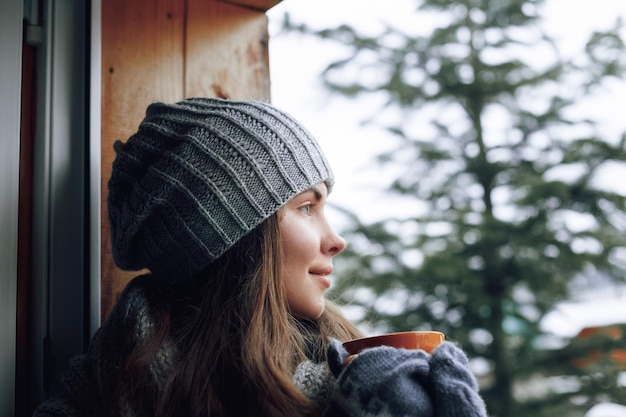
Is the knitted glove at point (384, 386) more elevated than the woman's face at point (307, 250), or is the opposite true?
the woman's face at point (307, 250)

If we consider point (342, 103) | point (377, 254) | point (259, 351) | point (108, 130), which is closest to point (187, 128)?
point (108, 130)

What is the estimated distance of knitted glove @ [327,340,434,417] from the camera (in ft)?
2.97

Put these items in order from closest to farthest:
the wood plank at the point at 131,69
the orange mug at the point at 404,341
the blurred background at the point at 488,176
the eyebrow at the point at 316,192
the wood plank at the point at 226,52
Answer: the orange mug at the point at 404,341
the eyebrow at the point at 316,192
the wood plank at the point at 131,69
the wood plank at the point at 226,52
the blurred background at the point at 488,176

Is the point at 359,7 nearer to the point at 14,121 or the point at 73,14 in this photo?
the point at 73,14

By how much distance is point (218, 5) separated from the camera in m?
1.68

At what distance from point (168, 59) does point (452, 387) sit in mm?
1108

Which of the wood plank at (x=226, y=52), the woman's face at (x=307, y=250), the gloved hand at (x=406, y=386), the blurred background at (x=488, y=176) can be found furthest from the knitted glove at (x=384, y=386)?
the blurred background at (x=488, y=176)

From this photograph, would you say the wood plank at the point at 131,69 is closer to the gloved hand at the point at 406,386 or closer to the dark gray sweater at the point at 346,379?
the dark gray sweater at the point at 346,379

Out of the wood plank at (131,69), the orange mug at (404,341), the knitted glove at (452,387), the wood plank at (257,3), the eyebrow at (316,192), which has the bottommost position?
the knitted glove at (452,387)

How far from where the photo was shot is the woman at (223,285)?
102 cm

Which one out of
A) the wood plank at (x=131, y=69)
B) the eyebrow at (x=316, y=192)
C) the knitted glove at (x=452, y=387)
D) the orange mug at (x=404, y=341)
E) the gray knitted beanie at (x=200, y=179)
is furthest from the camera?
the wood plank at (x=131, y=69)

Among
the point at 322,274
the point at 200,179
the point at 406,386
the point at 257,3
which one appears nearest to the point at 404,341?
the point at 406,386

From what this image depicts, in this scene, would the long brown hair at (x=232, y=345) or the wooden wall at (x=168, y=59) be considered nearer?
the long brown hair at (x=232, y=345)

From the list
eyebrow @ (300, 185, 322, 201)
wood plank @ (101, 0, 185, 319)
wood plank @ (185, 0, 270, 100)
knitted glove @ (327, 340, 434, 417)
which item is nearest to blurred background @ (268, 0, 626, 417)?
wood plank @ (185, 0, 270, 100)
